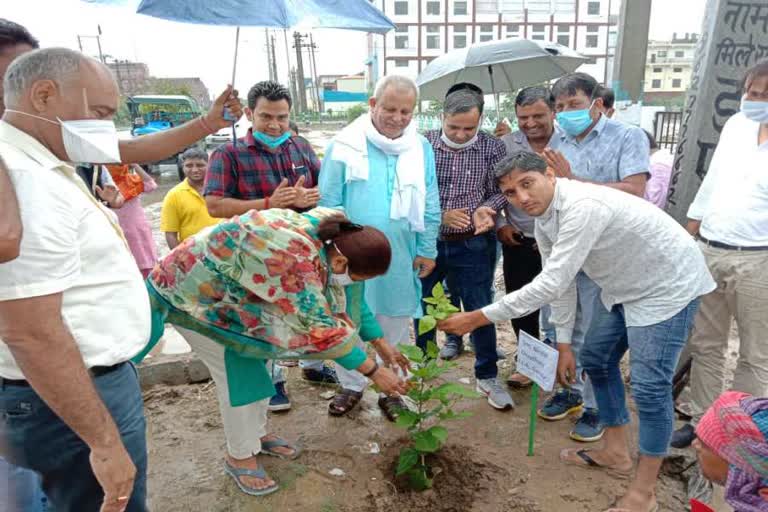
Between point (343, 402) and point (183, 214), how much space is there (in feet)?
5.84

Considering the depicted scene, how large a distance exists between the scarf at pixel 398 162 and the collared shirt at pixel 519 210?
2.01ft

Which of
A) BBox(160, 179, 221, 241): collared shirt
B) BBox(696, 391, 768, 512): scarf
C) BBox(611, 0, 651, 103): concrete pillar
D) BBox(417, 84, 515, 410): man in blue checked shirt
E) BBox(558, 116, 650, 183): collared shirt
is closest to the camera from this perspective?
BBox(696, 391, 768, 512): scarf

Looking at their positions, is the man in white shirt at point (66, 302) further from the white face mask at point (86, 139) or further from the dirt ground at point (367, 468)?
the dirt ground at point (367, 468)

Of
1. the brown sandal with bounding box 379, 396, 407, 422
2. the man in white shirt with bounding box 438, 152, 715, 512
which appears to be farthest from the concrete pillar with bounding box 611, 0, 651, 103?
the brown sandal with bounding box 379, 396, 407, 422

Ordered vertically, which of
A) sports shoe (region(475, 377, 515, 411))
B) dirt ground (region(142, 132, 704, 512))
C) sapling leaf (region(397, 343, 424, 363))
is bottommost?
dirt ground (region(142, 132, 704, 512))

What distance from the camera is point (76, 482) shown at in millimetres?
1369

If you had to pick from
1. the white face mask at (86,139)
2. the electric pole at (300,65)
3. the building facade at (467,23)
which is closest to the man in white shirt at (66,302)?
the white face mask at (86,139)

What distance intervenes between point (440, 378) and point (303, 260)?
2.03m

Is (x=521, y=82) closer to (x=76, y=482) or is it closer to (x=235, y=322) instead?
(x=235, y=322)

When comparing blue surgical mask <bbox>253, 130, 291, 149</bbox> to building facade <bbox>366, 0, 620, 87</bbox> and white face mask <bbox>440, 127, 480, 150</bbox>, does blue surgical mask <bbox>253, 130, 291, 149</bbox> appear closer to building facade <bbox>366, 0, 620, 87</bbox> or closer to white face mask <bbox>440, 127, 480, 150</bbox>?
white face mask <bbox>440, 127, 480, 150</bbox>

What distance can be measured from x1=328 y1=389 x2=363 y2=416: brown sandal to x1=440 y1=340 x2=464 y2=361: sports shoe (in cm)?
90

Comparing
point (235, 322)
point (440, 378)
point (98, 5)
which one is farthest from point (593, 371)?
point (98, 5)

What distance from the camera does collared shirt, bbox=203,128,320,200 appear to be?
2.74 metres

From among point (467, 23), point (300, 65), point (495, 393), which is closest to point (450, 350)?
point (495, 393)
